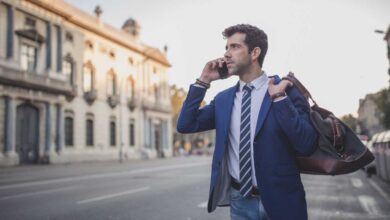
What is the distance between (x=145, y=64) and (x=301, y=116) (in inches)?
1780

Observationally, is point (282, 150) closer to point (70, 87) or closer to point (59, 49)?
point (70, 87)

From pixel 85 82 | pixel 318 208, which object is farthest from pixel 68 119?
pixel 318 208

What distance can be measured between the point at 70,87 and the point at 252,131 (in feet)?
104

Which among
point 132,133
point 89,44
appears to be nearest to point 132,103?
point 132,133

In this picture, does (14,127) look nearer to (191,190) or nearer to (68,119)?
(68,119)

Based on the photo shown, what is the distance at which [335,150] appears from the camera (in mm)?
2271

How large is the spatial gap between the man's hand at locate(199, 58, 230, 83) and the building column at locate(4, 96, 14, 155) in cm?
2705

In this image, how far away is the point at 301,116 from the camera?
7.72 ft

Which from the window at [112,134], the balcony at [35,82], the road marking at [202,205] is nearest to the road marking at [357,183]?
the road marking at [202,205]

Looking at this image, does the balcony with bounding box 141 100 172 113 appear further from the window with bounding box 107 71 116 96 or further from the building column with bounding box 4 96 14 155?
the building column with bounding box 4 96 14 155

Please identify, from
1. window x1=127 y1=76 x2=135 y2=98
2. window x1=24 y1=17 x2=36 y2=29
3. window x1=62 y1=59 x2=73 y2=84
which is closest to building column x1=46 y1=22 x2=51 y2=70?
window x1=24 y1=17 x2=36 y2=29

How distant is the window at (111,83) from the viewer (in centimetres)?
3943

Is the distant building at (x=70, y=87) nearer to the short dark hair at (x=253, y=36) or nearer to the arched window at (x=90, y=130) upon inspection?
the arched window at (x=90, y=130)

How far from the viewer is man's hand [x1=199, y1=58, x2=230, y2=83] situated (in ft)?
8.91
